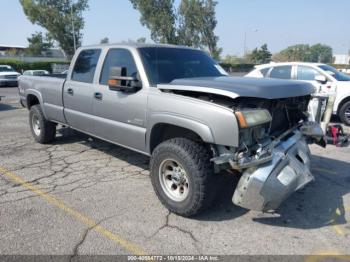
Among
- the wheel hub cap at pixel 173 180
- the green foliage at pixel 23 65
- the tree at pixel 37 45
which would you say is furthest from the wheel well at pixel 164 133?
the tree at pixel 37 45

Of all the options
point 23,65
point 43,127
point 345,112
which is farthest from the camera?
point 23,65

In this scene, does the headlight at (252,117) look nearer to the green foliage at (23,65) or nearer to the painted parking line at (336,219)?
the painted parking line at (336,219)

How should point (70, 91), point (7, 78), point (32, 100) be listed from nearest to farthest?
point (70, 91)
point (32, 100)
point (7, 78)

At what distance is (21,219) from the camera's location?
3.60 meters

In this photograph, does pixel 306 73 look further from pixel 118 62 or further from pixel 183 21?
pixel 183 21

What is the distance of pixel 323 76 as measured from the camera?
867 centimetres

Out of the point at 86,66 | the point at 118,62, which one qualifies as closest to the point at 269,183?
the point at 118,62

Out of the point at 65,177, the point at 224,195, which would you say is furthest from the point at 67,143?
the point at 224,195

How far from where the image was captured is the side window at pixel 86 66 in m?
5.05

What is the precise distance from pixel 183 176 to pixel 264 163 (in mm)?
909

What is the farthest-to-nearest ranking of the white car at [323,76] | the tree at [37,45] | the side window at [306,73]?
the tree at [37,45], the side window at [306,73], the white car at [323,76]

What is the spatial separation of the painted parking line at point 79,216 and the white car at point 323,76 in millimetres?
6584

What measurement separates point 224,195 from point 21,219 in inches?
93.5

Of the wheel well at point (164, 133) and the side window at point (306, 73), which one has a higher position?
the side window at point (306, 73)
